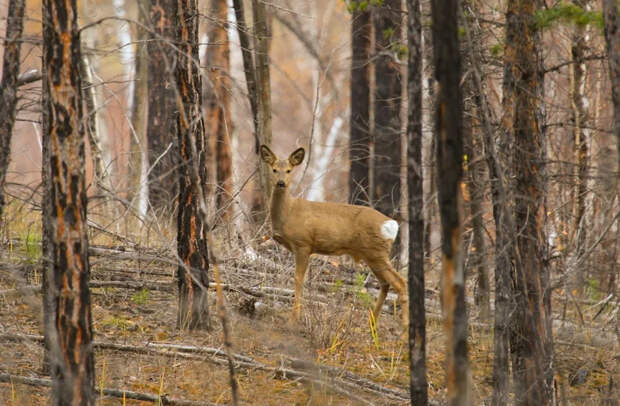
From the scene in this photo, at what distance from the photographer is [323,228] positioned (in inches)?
317

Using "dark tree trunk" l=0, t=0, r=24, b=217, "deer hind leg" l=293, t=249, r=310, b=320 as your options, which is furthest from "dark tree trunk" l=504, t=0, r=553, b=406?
"dark tree trunk" l=0, t=0, r=24, b=217

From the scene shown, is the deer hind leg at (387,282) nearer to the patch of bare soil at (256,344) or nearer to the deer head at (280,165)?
the patch of bare soil at (256,344)

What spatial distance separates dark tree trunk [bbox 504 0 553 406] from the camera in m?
5.87

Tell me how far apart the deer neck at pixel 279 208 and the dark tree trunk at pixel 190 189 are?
3.98 feet

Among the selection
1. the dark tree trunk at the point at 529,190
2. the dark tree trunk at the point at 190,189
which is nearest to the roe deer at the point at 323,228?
the dark tree trunk at the point at 190,189

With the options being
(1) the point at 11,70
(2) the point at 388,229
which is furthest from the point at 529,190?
(1) the point at 11,70

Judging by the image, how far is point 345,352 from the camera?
7480mm

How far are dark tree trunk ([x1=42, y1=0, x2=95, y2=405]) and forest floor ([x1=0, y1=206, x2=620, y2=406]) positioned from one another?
63 cm

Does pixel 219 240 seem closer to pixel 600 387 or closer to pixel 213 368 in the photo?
pixel 213 368

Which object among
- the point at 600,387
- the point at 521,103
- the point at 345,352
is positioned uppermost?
the point at 521,103

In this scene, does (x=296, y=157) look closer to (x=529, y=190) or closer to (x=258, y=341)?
(x=258, y=341)

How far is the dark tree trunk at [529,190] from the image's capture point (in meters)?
5.87

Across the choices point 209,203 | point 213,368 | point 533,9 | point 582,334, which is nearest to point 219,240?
point 209,203

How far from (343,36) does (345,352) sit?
23187 mm
